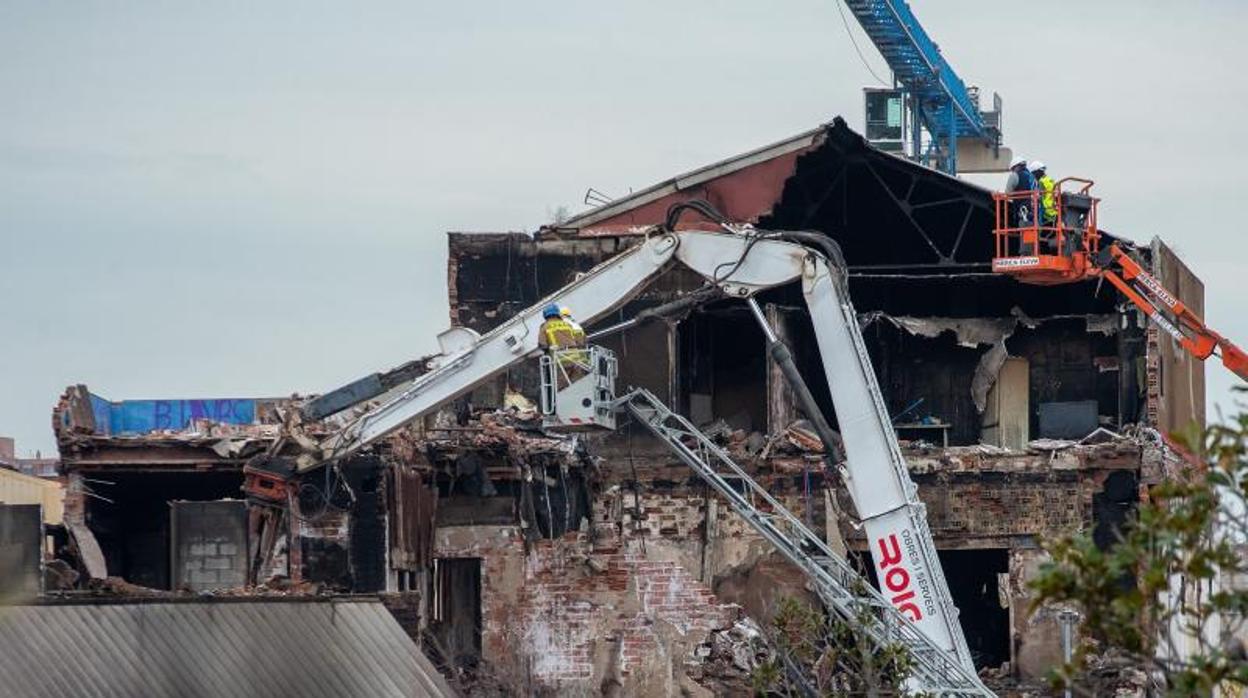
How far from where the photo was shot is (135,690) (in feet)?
69.6

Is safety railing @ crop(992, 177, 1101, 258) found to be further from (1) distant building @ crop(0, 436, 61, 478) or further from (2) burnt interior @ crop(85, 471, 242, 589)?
(1) distant building @ crop(0, 436, 61, 478)

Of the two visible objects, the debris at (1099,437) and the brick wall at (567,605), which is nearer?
the brick wall at (567,605)

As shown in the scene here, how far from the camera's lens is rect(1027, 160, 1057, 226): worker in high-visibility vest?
25797 mm

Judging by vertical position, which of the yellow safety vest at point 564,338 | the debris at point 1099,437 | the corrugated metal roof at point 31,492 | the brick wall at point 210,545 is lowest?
the brick wall at point 210,545

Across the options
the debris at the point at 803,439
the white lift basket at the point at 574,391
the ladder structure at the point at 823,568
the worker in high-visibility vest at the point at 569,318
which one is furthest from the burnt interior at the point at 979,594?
the white lift basket at the point at 574,391

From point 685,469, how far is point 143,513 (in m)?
6.35

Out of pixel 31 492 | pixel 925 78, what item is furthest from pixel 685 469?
pixel 925 78

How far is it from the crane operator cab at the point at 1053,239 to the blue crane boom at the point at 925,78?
70.4 ft

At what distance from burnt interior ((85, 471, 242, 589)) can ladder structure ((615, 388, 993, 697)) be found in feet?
16.8

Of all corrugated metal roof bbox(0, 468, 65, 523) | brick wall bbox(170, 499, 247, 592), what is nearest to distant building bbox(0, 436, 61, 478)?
corrugated metal roof bbox(0, 468, 65, 523)

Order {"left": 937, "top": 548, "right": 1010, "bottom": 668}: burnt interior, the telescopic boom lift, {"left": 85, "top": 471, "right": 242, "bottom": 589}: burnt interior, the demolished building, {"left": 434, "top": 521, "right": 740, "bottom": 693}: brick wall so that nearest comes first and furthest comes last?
the telescopic boom lift → the demolished building → {"left": 85, "top": 471, "right": 242, "bottom": 589}: burnt interior → {"left": 434, "top": 521, "right": 740, "bottom": 693}: brick wall → {"left": 937, "top": 548, "right": 1010, "bottom": 668}: burnt interior

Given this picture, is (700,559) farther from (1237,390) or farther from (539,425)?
(1237,390)

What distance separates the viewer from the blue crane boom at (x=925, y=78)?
158 ft

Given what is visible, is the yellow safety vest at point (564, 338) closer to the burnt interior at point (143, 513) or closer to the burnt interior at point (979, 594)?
the burnt interior at point (143, 513)
